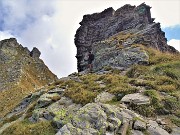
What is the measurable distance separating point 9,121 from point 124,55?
19662mm

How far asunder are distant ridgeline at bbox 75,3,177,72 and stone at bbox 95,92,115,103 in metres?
13.5

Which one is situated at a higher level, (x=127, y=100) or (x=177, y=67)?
(x=177, y=67)

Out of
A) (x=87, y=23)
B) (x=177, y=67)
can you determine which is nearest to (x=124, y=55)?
(x=177, y=67)

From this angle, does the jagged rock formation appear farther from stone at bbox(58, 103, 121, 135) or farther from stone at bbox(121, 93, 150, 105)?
stone at bbox(58, 103, 121, 135)

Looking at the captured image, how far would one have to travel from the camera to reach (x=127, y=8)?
6900 cm

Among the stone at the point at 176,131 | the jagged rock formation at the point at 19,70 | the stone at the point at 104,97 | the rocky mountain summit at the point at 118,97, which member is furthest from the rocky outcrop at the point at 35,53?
the stone at the point at 176,131

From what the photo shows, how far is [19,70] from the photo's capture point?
95062 millimetres

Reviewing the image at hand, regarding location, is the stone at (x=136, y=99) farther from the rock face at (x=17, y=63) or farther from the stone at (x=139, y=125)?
the rock face at (x=17, y=63)

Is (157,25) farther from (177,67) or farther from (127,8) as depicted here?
(177,67)

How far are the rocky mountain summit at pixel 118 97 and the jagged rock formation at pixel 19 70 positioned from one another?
36748 mm

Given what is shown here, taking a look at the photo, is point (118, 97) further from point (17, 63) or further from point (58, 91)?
point (17, 63)

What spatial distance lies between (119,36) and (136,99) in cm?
3445

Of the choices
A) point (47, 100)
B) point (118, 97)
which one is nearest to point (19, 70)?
point (47, 100)

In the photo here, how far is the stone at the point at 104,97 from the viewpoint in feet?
92.1
